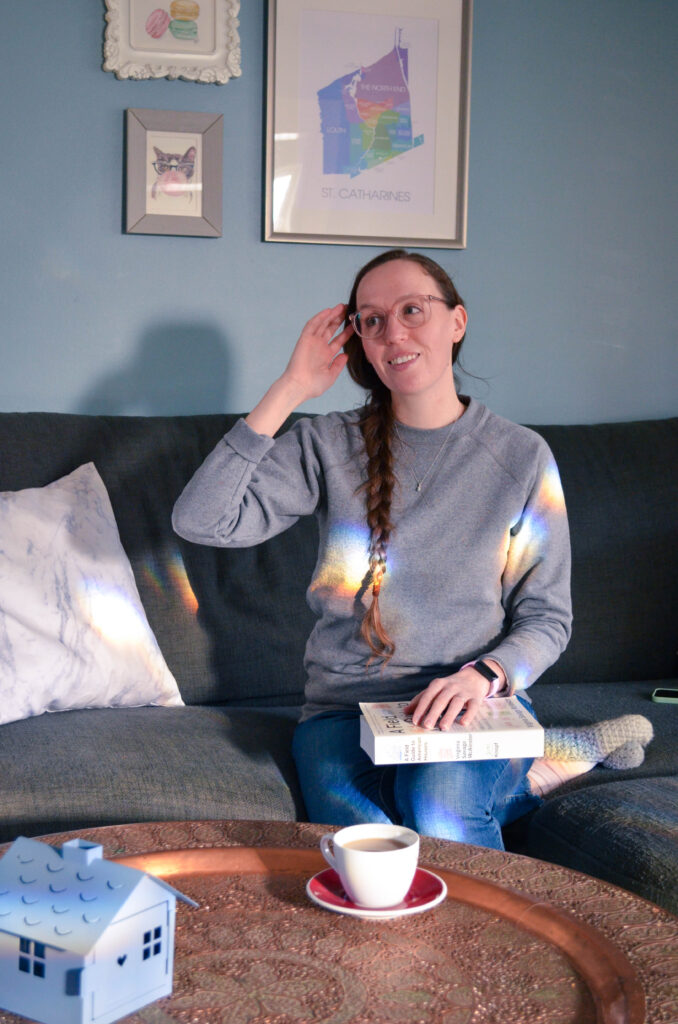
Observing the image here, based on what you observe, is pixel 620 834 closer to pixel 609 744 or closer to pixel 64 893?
pixel 609 744

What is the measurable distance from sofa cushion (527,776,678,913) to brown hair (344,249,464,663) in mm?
348

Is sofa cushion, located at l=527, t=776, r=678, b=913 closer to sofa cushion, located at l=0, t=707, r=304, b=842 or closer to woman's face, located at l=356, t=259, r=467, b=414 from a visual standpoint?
sofa cushion, located at l=0, t=707, r=304, b=842

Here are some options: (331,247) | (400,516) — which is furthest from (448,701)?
(331,247)

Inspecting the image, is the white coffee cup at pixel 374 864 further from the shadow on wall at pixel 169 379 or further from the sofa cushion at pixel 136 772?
the shadow on wall at pixel 169 379

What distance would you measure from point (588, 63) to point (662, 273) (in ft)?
1.75

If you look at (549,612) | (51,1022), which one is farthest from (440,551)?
(51,1022)

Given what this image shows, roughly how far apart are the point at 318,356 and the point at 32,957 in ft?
4.10

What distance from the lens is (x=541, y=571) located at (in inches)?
68.7

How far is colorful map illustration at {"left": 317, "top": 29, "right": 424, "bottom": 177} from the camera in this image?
2.49 m

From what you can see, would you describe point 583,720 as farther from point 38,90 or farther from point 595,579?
point 38,90

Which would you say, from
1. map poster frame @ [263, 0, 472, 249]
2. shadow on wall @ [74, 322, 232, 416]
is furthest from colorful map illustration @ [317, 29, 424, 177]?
shadow on wall @ [74, 322, 232, 416]

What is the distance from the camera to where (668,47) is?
268 cm

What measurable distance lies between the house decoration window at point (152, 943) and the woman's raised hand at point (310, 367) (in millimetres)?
1052

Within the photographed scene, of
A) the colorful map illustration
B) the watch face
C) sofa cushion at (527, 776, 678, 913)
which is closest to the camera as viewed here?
sofa cushion at (527, 776, 678, 913)
